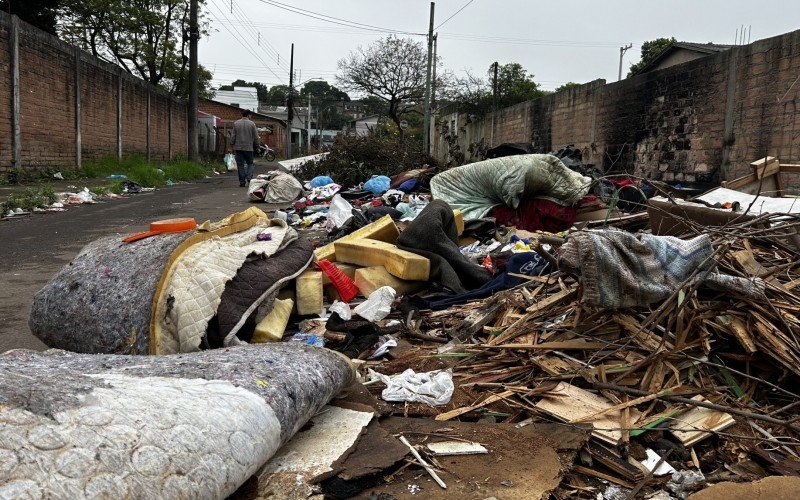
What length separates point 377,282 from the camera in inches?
152

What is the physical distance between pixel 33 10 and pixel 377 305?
68.7ft

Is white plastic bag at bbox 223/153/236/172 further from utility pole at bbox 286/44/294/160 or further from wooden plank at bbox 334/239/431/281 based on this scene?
wooden plank at bbox 334/239/431/281

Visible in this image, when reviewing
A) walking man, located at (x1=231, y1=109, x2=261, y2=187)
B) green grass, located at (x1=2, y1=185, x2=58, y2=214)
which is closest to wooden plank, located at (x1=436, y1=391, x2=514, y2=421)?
green grass, located at (x1=2, y1=185, x2=58, y2=214)

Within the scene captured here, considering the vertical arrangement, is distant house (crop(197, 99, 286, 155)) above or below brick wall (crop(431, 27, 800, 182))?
above

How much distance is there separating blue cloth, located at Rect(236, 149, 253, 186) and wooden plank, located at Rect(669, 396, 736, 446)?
12.4m

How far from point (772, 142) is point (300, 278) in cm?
628

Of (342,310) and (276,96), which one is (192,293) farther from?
(276,96)

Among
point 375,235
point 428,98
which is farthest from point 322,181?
point 428,98

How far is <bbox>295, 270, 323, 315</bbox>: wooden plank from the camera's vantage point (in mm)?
3469

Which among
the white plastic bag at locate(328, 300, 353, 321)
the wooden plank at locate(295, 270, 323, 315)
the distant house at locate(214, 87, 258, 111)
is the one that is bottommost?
the white plastic bag at locate(328, 300, 353, 321)

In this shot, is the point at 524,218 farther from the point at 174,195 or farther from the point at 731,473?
the point at 174,195

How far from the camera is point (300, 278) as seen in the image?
3508 mm

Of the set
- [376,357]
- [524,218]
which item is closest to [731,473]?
[376,357]

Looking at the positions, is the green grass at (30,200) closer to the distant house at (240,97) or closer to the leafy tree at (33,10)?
the leafy tree at (33,10)
